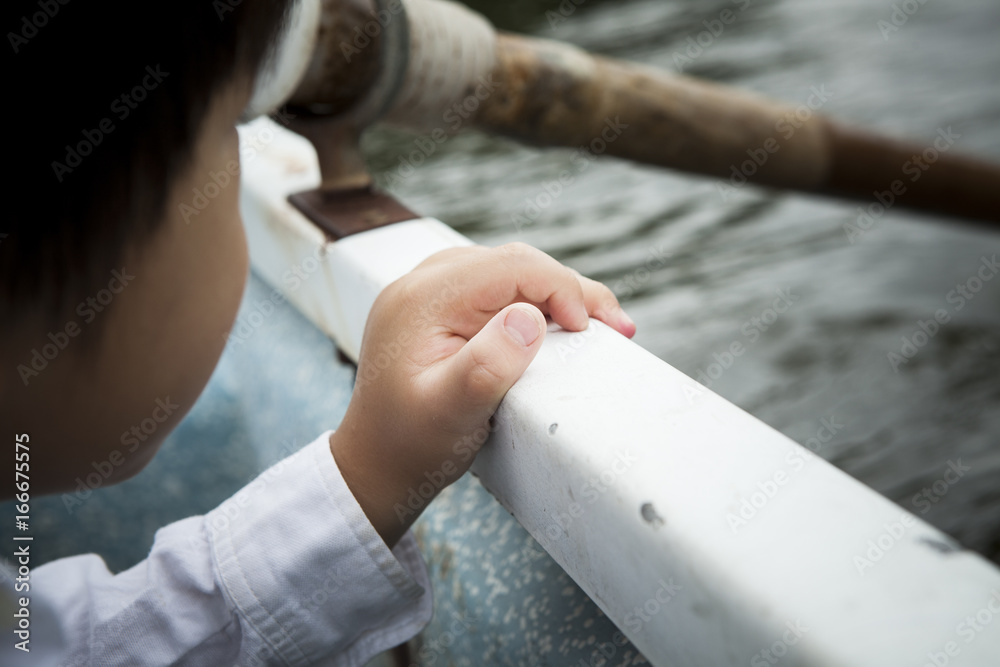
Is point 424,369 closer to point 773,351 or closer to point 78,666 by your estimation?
point 78,666

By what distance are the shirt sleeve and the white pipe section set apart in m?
0.12

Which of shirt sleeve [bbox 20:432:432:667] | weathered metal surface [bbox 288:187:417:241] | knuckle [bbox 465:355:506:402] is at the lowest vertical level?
shirt sleeve [bbox 20:432:432:667]

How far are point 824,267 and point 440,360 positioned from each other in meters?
2.00

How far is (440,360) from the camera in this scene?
20.4 inches

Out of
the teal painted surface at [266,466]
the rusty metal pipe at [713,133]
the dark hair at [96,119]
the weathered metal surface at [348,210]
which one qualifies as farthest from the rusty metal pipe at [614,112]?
the dark hair at [96,119]

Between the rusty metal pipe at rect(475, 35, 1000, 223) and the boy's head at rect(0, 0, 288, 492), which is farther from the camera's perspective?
the rusty metal pipe at rect(475, 35, 1000, 223)

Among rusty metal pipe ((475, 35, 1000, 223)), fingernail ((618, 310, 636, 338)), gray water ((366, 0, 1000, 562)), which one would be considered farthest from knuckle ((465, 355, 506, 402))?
gray water ((366, 0, 1000, 562))

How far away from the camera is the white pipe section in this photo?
11.4 inches

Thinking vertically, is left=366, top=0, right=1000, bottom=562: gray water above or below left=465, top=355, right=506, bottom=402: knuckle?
below

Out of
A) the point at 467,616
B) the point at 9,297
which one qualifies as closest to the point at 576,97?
the point at 467,616

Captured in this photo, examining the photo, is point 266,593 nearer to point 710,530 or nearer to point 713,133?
point 710,530

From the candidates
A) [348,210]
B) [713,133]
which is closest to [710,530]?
[348,210]

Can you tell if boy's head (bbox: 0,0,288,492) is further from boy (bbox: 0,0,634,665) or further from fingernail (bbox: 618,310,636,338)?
fingernail (bbox: 618,310,636,338)

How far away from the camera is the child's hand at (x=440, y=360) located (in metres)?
0.47
